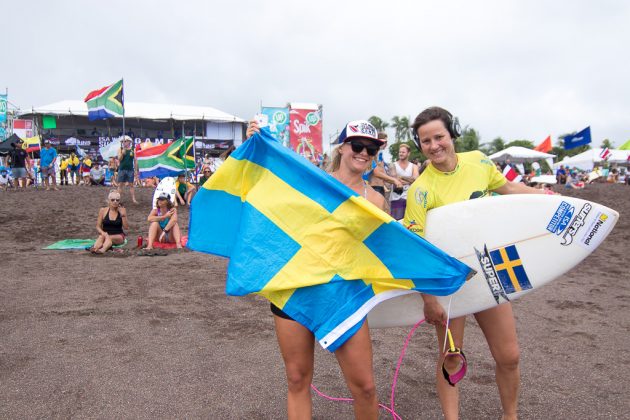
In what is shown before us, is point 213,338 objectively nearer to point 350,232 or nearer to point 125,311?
point 125,311

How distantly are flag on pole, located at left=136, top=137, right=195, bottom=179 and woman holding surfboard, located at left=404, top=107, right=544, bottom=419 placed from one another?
42.9ft

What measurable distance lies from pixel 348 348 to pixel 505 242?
3.91 ft

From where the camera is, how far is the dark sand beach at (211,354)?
9.57 feet

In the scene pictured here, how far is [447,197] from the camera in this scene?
2490 millimetres

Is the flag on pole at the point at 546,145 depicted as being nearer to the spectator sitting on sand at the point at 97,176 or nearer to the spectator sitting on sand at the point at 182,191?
the spectator sitting on sand at the point at 182,191

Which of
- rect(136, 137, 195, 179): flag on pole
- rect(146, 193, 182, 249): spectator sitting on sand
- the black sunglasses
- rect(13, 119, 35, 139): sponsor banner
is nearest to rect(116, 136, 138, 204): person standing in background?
rect(136, 137, 195, 179): flag on pole

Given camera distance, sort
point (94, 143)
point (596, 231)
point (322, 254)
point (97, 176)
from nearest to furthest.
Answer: point (322, 254) < point (596, 231) < point (97, 176) < point (94, 143)

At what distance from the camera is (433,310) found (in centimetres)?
228

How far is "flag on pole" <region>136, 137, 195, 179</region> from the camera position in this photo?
561 inches

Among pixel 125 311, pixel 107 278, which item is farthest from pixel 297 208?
pixel 107 278

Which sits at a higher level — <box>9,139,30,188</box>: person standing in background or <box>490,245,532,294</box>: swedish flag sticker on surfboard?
<box>490,245,532,294</box>: swedish flag sticker on surfboard

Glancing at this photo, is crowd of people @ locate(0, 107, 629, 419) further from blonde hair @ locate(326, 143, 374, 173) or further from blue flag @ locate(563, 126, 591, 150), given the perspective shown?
blue flag @ locate(563, 126, 591, 150)

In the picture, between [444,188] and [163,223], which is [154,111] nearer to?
[163,223]

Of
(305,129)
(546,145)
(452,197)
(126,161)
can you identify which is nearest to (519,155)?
(546,145)
